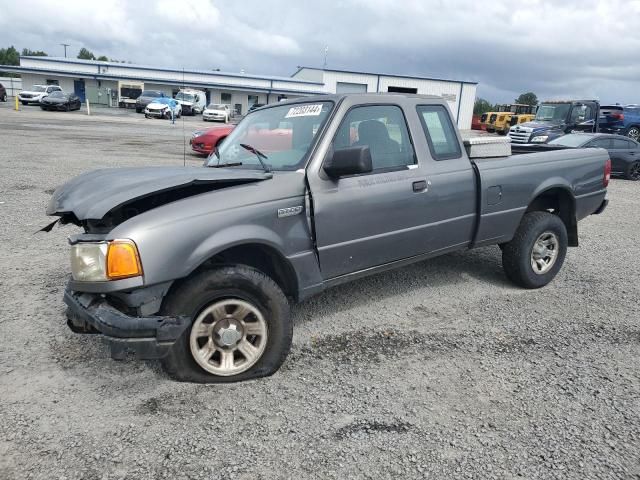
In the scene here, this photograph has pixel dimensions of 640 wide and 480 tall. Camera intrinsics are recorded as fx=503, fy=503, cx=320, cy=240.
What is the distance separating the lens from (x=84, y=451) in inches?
102

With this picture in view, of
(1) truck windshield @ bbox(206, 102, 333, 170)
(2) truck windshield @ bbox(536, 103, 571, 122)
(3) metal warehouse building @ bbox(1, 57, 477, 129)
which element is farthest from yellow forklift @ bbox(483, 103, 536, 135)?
(1) truck windshield @ bbox(206, 102, 333, 170)

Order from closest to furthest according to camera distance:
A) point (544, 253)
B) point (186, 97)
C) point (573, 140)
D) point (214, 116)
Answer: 1. point (544, 253)
2. point (573, 140)
3. point (214, 116)
4. point (186, 97)

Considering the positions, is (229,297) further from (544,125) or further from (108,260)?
(544,125)

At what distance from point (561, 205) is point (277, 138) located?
10.6 feet

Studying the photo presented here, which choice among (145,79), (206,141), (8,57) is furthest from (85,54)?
(206,141)

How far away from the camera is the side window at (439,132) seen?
433cm

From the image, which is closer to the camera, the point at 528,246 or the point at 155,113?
the point at 528,246

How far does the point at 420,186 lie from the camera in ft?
13.4

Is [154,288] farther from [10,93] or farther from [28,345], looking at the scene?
[10,93]

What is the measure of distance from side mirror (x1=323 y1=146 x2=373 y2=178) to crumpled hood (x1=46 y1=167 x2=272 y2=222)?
0.45 meters

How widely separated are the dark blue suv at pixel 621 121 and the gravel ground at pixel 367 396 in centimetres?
2237

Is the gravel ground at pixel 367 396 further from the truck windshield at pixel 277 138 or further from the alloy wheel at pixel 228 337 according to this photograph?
the truck windshield at pixel 277 138

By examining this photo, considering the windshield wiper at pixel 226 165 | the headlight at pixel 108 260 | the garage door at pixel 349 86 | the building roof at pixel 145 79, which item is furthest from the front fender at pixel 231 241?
the garage door at pixel 349 86

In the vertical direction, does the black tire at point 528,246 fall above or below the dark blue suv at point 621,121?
below
